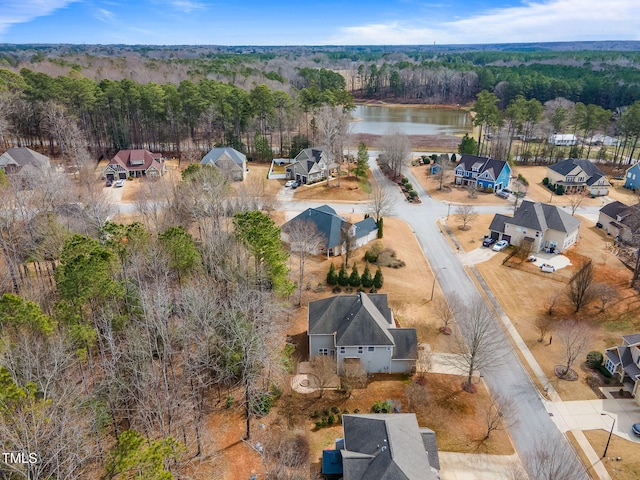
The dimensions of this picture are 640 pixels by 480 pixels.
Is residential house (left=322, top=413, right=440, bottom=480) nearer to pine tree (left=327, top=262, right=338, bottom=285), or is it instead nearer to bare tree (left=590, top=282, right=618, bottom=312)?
pine tree (left=327, top=262, right=338, bottom=285)

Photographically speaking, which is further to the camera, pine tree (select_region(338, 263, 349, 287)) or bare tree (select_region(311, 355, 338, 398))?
pine tree (select_region(338, 263, 349, 287))

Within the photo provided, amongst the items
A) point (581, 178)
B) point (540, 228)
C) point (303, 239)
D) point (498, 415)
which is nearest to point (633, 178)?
point (581, 178)

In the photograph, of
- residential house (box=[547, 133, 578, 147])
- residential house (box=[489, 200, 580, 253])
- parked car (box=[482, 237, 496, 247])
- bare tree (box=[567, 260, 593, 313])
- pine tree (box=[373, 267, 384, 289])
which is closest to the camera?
bare tree (box=[567, 260, 593, 313])

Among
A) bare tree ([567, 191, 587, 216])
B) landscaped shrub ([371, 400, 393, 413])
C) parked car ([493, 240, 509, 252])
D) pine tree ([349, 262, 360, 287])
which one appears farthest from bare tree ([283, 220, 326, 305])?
bare tree ([567, 191, 587, 216])

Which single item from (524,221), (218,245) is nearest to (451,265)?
(524,221)

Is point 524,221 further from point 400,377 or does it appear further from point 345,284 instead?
point 400,377

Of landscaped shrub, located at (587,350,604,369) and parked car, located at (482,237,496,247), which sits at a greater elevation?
parked car, located at (482,237,496,247)

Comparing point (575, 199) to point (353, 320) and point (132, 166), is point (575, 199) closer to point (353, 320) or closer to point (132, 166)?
point (353, 320)
